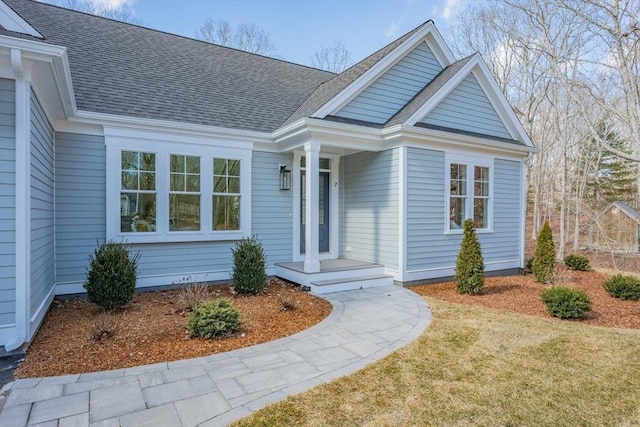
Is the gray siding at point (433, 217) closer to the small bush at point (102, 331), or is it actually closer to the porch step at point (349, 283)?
the porch step at point (349, 283)

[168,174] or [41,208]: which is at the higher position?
[168,174]

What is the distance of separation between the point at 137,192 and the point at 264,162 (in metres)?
2.69

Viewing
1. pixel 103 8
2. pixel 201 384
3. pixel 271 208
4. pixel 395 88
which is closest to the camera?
pixel 201 384

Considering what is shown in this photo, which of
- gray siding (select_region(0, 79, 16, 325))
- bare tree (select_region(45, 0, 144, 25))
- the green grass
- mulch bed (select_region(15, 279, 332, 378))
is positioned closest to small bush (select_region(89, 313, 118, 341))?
mulch bed (select_region(15, 279, 332, 378))

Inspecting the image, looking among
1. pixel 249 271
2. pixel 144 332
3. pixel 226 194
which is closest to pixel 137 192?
pixel 226 194

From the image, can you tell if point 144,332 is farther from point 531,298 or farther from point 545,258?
point 545,258

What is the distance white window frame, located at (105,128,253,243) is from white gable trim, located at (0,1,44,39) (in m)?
2.67

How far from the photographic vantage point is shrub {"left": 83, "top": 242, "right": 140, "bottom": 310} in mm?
5414

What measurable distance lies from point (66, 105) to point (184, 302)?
3.51m

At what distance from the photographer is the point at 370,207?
8.48 m

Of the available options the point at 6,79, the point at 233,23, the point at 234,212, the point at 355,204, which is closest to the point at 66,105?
the point at 6,79

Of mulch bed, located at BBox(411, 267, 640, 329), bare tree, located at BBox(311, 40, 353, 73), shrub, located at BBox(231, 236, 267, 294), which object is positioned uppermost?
bare tree, located at BBox(311, 40, 353, 73)

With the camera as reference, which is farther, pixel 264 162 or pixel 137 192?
pixel 264 162

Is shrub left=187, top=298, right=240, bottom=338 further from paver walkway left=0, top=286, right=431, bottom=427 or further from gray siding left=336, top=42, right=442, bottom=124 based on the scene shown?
gray siding left=336, top=42, right=442, bottom=124
